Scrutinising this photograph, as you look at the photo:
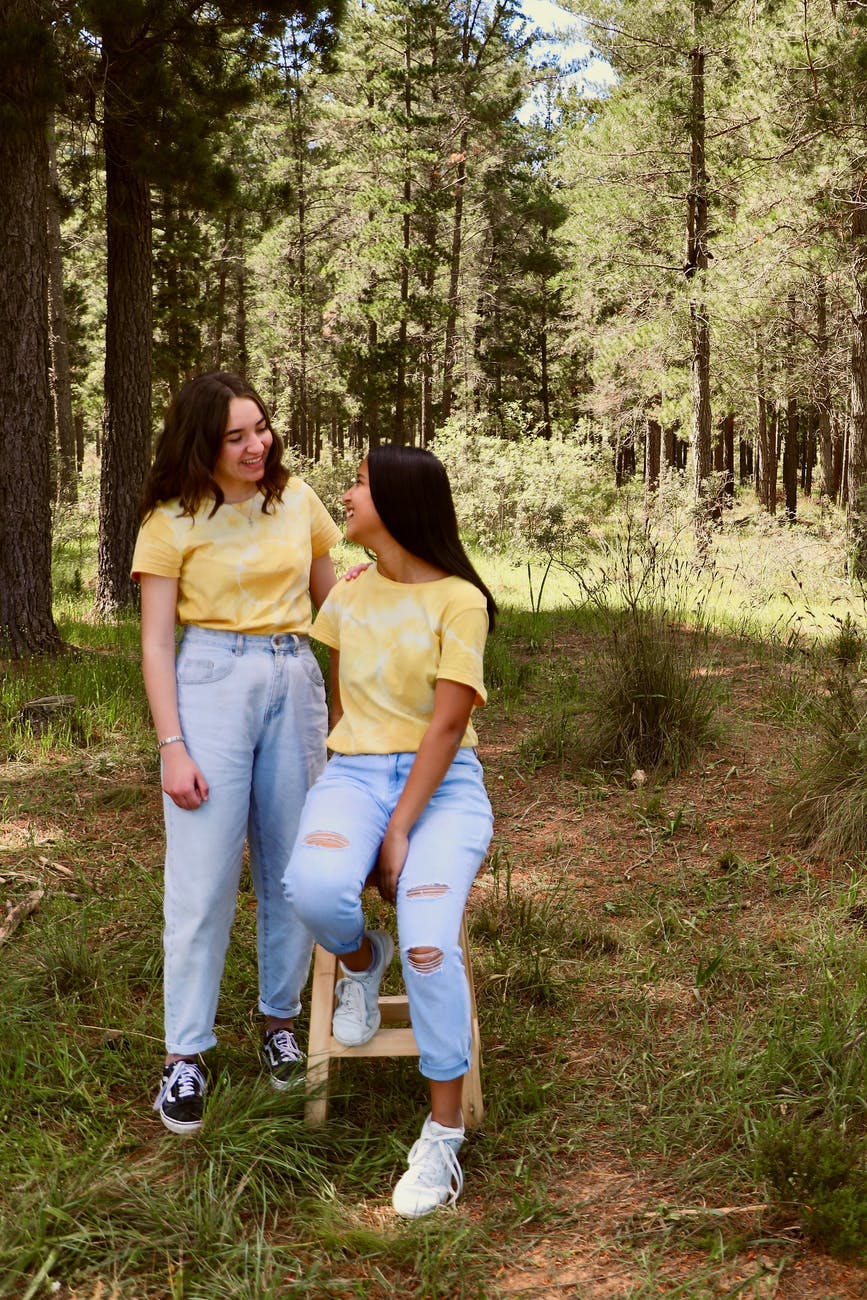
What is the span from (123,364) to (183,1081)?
7526 mm

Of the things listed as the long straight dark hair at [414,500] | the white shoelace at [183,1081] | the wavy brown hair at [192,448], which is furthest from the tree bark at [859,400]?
the white shoelace at [183,1081]

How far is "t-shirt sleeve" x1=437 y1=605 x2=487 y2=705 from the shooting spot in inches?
98.0

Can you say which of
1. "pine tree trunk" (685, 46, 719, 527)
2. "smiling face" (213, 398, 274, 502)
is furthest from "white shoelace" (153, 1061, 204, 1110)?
"pine tree trunk" (685, 46, 719, 527)

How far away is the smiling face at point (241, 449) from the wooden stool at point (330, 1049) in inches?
47.4

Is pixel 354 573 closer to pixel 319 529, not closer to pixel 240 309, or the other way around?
pixel 319 529

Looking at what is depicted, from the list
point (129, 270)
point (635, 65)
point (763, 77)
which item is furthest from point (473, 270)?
point (129, 270)

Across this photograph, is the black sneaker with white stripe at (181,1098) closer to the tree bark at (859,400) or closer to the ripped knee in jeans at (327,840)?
the ripped knee in jeans at (327,840)

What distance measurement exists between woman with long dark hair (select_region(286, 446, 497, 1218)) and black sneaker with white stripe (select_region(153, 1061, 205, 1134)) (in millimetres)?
366

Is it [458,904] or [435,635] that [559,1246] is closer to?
[458,904]

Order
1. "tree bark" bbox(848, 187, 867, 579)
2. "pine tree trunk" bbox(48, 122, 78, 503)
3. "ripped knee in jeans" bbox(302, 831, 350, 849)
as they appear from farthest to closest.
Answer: "pine tree trunk" bbox(48, 122, 78, 503)
"tree bark" bbox(848, 187, 867, 579)
"ripped knee in jeans" bbox(302, 831, 350, 849)

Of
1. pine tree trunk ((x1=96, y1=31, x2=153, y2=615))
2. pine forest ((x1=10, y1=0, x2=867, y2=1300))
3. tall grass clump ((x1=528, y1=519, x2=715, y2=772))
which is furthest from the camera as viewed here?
pine tree trunk ((x1=96, y1=31, x2=153, y2=615))

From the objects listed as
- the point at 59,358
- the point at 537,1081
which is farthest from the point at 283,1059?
the point at 59,358

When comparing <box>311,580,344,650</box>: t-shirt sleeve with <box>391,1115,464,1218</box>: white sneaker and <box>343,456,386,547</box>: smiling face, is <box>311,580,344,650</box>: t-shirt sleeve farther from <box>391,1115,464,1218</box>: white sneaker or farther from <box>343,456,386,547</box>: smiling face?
<box>391,1115,464,1218</box>: white sneaker

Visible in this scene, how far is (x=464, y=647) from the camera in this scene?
2521 mm
